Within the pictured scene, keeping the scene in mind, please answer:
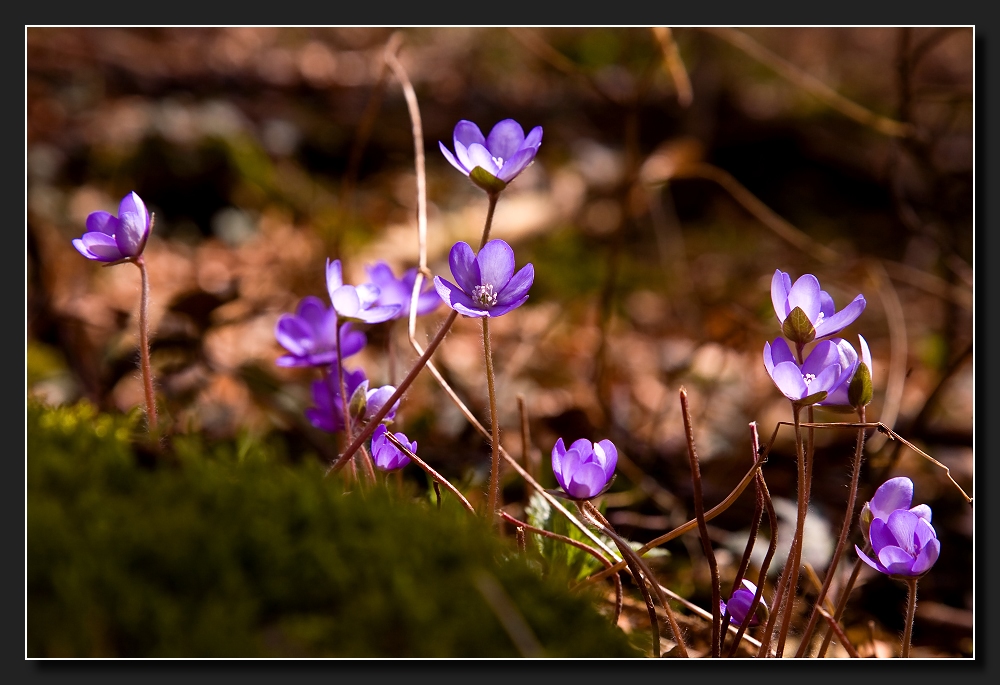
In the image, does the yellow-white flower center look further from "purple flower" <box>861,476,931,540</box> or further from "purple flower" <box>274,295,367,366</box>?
"purple flower" <box>861,476,931,540</box>

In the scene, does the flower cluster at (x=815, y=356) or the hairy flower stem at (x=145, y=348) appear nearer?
the flower cluster at (x=815, y=356)

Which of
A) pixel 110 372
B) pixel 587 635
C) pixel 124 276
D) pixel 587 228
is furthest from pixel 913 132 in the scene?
pixel 124 276

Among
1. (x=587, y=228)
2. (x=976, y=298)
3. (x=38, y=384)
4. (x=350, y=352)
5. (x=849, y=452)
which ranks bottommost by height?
(x=849, y=452)

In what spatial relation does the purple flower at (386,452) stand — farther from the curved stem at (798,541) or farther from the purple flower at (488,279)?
the curved stem at (798,541)

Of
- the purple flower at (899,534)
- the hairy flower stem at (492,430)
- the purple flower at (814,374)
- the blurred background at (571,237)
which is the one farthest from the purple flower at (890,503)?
the hairy flower stem at (492,430)

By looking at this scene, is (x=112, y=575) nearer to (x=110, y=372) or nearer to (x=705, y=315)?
(x=110, y=372)

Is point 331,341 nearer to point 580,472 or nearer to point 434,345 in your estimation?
point 434,345

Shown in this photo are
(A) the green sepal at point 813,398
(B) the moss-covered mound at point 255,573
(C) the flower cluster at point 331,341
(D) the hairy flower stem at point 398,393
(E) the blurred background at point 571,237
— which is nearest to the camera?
(B) the moss-covered mound at point 255,573
